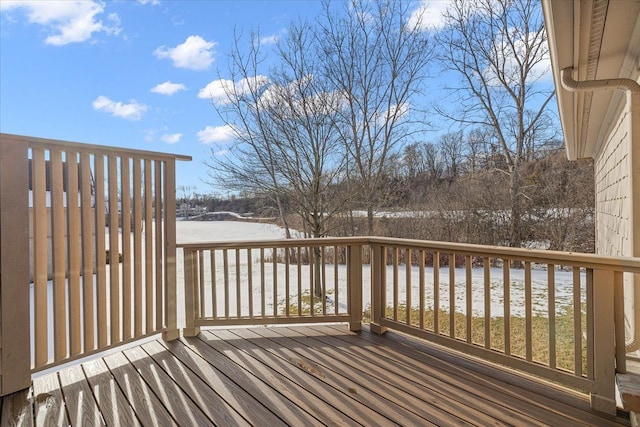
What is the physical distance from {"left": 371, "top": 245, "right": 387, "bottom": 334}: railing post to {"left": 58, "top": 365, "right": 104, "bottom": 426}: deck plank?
2.12m

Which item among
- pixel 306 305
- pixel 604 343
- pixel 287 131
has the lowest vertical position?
pixel 306 305

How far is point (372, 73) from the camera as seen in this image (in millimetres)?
6879

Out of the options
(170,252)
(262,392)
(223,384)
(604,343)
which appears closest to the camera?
(604,343)

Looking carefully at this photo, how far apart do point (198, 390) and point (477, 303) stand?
4593mm

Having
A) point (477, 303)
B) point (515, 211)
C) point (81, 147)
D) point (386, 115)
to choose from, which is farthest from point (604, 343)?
point (515, 211)

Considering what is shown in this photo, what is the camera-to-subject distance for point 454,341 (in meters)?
2.46

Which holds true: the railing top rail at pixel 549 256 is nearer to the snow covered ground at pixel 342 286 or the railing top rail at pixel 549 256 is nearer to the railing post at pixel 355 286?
the railing post at pixel 355 286

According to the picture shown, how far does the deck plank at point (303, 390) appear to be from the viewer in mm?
1770

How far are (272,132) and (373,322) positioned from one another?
4.32 m

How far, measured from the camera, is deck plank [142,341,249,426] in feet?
5.86

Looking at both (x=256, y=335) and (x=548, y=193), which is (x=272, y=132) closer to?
(x=256, y=335)

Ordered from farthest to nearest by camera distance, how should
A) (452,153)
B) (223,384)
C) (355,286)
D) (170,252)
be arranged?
(452,153) → (355,286) → (170,252) → (223,384)

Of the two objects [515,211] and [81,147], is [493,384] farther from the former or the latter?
[515,211]

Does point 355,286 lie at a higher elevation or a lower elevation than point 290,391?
higher
